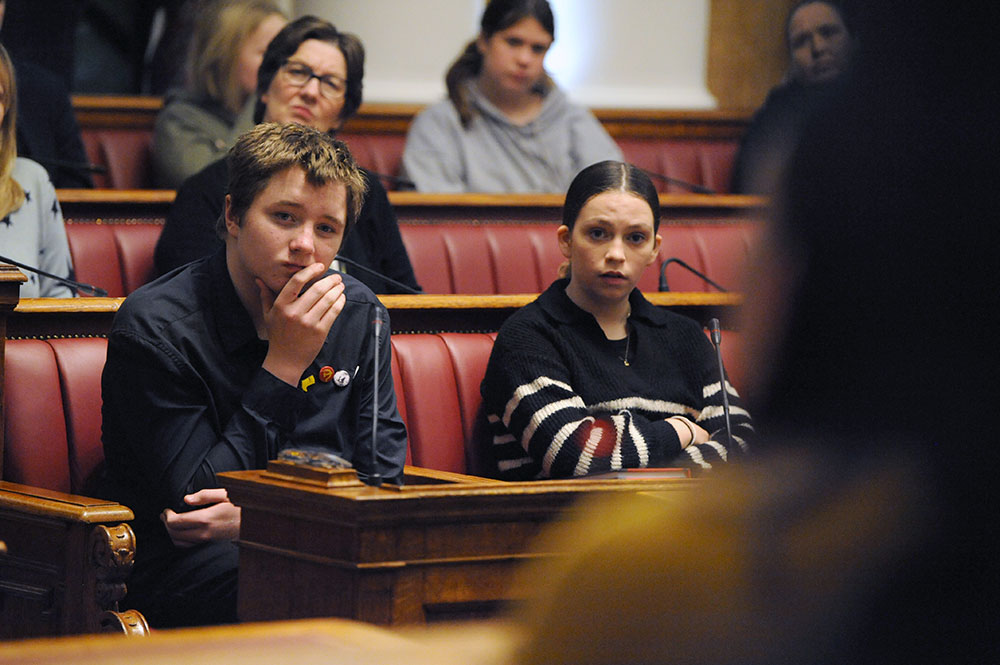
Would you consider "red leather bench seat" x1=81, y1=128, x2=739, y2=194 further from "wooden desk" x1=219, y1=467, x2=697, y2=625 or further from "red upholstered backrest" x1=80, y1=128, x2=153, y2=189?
"wooden desk" x1=219, y1=467, x2=697, y2=625

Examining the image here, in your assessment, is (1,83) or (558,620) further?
(1,83)

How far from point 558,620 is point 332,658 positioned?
155 millimetres

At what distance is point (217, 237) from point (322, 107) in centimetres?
42

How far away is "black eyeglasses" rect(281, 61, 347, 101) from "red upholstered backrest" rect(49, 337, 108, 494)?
1.00 meters

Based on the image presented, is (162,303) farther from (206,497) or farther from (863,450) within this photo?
(863,450)

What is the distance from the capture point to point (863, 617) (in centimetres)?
58

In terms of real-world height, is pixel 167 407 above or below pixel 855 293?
below

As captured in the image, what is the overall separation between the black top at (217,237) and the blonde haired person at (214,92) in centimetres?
66

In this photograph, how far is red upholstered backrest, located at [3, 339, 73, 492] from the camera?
195 centimetres

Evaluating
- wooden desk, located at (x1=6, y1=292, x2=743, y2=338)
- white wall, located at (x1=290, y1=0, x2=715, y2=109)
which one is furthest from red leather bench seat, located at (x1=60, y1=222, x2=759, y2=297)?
white wall, located at (x1=290, y1=0, x2=715, y2=109)

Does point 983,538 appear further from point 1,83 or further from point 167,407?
point 1,83

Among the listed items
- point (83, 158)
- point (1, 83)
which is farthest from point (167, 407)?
point (83, 158)

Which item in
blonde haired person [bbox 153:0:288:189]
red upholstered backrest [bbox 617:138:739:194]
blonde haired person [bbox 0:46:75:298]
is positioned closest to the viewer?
blonde haired person [bbox 0:46:75:298]

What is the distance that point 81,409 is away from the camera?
202 centimetres
